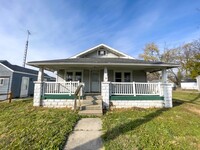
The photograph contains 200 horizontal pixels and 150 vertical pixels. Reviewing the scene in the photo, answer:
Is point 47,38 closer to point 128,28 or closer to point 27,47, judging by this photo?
point 128,28

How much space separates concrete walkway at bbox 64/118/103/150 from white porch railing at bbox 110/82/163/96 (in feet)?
12.0

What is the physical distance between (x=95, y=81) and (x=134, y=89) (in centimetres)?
399

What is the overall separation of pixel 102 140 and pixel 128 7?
11721 mm

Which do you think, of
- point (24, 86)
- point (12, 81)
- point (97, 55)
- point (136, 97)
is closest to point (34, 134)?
point (136, 97)

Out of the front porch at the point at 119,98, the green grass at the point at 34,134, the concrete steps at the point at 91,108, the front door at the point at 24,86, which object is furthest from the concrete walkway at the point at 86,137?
the front door at the point at 24,86

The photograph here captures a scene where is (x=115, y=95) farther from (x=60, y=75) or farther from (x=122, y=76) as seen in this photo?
(x=60, y=75)

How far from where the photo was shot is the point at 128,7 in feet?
36.2

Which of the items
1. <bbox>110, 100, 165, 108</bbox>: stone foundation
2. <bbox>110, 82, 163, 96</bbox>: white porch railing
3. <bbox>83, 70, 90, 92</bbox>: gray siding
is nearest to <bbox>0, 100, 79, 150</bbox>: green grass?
<bbox>110, 100, 165, 108</bbox>: stone foundation

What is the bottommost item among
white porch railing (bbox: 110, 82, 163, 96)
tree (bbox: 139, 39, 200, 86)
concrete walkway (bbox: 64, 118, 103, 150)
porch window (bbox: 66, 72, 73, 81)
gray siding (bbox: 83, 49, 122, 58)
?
concrete walkway (bbox: 64, 118, 103, 150)

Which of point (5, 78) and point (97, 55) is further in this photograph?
point (5, 78)

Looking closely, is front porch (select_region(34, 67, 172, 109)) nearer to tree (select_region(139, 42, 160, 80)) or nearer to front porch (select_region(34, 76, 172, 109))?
front porch (select_region(34, 76, 172, 109))

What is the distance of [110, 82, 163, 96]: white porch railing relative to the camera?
7.89 metres

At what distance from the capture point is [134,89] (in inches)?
310

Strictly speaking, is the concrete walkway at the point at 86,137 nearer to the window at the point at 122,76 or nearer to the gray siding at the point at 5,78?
the window at the point at 122,76
